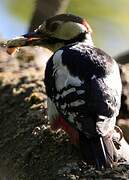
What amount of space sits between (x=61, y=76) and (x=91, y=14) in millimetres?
1525

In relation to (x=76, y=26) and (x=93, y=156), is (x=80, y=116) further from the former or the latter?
(x=76, y=26)

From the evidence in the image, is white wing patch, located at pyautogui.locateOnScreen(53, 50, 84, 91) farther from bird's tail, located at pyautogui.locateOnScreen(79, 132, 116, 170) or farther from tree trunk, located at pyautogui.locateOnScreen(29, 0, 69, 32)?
tree trunk, located at pyautogui.locateOnScreen(29, 0, 69, 32)

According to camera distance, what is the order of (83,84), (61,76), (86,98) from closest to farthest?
(86,98) < (83,84) < (61,76)

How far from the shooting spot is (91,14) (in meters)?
5.08

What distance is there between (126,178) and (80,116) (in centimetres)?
66

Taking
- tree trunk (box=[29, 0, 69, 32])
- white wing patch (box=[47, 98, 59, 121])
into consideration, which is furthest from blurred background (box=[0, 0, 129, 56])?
white wing patch (box=[47, 98, 59, 121])

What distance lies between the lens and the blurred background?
15.9 feet

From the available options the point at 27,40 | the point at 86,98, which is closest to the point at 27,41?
the point at 27,40

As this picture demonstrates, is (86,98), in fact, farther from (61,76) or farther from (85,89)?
(61,76)

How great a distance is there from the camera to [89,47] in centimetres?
398

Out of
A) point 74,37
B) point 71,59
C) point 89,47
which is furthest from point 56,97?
point 74,37

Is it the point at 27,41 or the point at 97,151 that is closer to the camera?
the point at 97,151

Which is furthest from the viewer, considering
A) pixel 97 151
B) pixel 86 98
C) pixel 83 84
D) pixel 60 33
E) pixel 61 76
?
pixel 60 33

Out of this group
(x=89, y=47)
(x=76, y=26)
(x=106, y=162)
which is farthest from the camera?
(x=76, y=26)
